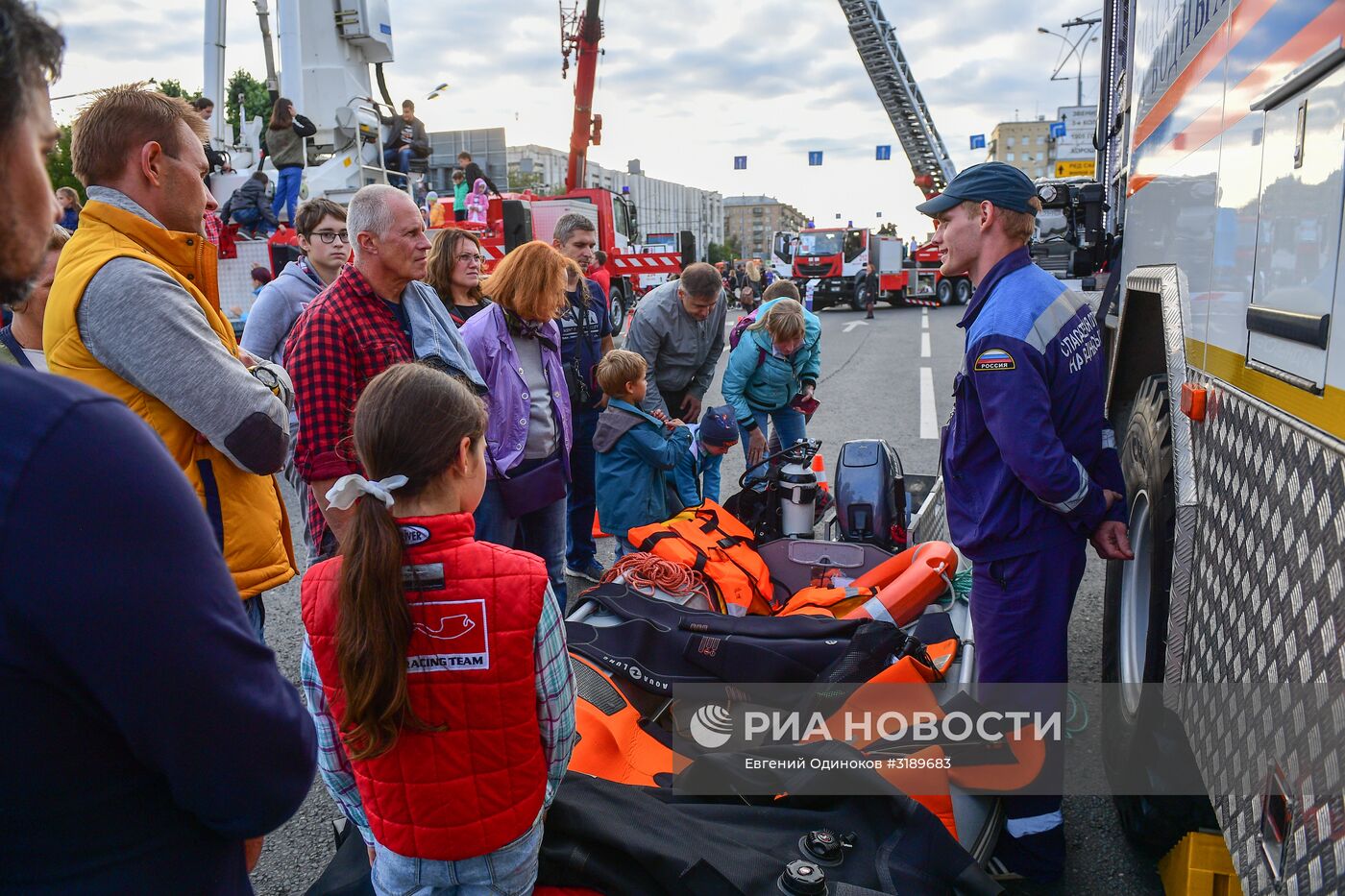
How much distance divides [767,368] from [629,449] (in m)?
1.51

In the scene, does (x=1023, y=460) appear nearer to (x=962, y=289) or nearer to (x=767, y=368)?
(x=767, y=368)

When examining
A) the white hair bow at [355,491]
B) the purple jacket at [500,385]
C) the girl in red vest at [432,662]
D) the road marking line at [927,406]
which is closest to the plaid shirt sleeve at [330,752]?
the girl in red vest at [432,662]

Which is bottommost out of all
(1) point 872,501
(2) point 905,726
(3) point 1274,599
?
(2) point 905,726

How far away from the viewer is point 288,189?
13211 mm

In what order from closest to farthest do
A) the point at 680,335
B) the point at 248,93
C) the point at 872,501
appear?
the point at 872,501
the point at 680,335
the point at 248,93

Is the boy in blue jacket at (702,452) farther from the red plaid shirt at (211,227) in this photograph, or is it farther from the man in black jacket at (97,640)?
the man in black jacket at (97,640)

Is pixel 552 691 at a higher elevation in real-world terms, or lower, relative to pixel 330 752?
higher

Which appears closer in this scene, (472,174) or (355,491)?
(355,491)

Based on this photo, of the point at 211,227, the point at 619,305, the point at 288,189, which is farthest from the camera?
the point at 619,305

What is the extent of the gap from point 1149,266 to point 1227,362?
1.32m

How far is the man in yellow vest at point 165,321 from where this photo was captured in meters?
2.15

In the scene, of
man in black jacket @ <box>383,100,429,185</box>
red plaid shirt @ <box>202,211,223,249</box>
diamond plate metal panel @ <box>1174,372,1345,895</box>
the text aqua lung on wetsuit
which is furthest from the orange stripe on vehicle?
man in black jacket @ <box>383,100,429,185</box>

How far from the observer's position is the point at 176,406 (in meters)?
2.19

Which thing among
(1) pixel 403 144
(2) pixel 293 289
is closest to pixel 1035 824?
(2) pixel 293 289
